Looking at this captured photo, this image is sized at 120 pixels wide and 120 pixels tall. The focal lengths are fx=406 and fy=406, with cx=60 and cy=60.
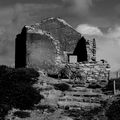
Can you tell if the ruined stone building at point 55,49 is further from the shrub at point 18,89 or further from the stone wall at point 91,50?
the shrub at point 18,89

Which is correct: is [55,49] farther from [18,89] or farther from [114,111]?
[114,111]

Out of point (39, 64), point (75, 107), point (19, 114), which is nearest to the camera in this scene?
point (19, 114)

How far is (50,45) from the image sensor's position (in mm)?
45875

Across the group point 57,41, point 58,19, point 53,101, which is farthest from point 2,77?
point 58,19

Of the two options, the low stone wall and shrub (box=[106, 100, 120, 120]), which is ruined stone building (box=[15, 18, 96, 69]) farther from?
shrub (box=[106, 100, 120, 120])

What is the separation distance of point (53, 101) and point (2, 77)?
19.4 feet

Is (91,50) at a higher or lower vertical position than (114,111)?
higher

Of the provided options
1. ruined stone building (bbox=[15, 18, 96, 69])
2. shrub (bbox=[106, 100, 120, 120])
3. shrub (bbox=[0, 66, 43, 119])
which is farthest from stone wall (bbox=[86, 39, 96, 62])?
shrub (bbox=[106, 100, 120, 120])

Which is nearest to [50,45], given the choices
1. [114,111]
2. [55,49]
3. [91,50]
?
[55,49]

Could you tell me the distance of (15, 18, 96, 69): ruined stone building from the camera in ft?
148

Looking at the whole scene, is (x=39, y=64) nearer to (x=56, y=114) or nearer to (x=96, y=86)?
(x=96, y=86)

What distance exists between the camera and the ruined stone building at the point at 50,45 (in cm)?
4508

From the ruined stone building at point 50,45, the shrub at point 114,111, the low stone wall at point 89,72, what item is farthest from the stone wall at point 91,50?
the shrub at point 114,111

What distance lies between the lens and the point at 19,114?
29625 mm
